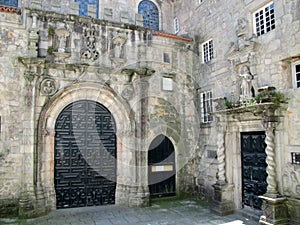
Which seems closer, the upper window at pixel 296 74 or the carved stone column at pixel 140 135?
the upper window at pixel 296 74

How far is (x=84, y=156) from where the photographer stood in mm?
8227

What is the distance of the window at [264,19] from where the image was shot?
6.86 meters

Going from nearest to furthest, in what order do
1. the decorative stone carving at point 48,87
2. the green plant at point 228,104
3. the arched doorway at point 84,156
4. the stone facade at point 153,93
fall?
the stone facade at point 153,93
the green plant at point 228,104
the decorative stone carving at point 48,87
the arched doorway at point 84,156

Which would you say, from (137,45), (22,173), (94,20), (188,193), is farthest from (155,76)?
(22,173)

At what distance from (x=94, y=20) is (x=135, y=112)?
3.30m

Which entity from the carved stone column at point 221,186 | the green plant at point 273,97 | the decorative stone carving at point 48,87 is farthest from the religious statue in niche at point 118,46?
the green plant at point 273,97

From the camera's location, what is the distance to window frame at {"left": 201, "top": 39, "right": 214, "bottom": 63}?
9337 millimetres

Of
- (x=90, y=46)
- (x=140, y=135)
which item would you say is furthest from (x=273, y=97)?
(x=90, y=46)

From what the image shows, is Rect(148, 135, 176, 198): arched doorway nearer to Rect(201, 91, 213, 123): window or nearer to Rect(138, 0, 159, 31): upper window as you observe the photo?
Rect(201, 91, 213, 123): window

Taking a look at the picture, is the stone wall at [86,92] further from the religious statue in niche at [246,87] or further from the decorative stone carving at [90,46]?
the religious statue in niche at [246,87]

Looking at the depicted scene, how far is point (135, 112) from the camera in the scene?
8.86m

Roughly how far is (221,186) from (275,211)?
5.99ft

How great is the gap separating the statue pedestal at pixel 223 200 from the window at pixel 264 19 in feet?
14.6

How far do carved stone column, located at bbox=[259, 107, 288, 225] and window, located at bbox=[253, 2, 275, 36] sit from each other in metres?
2.26
